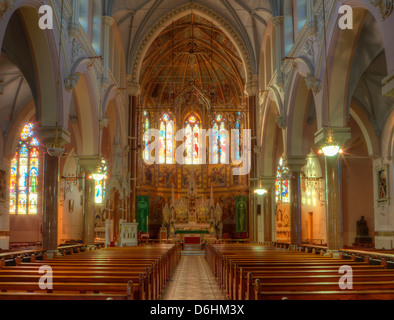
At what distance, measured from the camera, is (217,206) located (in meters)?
31.9

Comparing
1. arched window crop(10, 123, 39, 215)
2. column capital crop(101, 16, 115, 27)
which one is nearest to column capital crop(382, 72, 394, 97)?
column capital crop(101, 16, 115, 27)

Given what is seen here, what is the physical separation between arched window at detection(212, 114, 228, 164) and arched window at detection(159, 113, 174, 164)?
3.49m

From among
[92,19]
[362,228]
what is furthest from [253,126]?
[92,19]

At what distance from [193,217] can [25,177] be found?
10984mm

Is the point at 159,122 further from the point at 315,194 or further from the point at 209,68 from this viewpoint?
the point at 315,194

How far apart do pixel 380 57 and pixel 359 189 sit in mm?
8797

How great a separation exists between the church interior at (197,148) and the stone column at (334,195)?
0.14 ft

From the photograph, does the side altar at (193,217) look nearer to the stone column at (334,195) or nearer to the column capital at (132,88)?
the column capital at (132,88)

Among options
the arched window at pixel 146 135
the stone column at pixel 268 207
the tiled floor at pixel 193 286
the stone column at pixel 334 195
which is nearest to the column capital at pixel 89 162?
the tiled floor at pixel 193 286

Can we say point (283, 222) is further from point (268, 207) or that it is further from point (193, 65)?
point (193, 65)

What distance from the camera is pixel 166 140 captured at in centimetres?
3700

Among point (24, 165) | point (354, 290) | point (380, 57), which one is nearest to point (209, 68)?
point (24, 165)

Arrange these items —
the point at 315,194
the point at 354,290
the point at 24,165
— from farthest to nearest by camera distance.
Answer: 1. the point at 315,194
2. the point at 24,165
3. the point at 354,290
